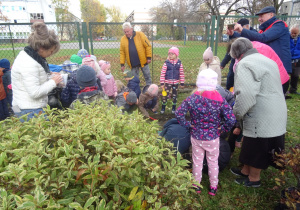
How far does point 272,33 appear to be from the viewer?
3537 millimetres

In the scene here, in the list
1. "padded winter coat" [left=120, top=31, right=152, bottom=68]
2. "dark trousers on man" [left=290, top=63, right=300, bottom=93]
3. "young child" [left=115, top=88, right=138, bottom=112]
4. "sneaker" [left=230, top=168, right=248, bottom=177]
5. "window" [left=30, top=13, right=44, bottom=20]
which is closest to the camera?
"sneaker" [left=230, top=168, right=248, bottom=177]

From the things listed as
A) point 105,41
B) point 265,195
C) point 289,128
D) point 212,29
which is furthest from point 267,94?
point 105,41

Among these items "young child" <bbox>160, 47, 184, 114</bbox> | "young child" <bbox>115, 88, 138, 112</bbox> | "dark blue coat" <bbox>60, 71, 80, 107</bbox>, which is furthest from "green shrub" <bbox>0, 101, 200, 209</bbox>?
"young child" <bbox>160, 47, 184, 114</bbox>

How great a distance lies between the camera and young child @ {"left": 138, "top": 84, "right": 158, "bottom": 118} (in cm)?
475

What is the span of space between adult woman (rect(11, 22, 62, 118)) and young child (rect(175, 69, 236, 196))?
165 centimetres

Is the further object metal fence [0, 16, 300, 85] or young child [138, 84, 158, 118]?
metal fence [0, 16, 300, 85]

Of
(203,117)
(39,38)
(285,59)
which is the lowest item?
(203,117)

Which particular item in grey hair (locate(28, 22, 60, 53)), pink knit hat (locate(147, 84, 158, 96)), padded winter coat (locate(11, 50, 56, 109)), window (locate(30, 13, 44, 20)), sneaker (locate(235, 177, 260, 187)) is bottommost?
sneaker (locate(235, 177, 260, 187))

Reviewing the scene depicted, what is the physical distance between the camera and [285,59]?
3.79 metres

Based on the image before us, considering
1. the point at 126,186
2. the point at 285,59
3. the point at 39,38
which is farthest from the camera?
the point at 285,59

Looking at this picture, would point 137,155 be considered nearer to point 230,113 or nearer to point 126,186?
point 126,186

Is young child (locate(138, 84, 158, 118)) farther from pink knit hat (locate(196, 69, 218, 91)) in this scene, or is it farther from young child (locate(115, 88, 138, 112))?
pink knit hat (locate(196, 69, 218, 91))

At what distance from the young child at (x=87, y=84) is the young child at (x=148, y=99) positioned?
1.98 meters

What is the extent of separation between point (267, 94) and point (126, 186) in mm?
2080
